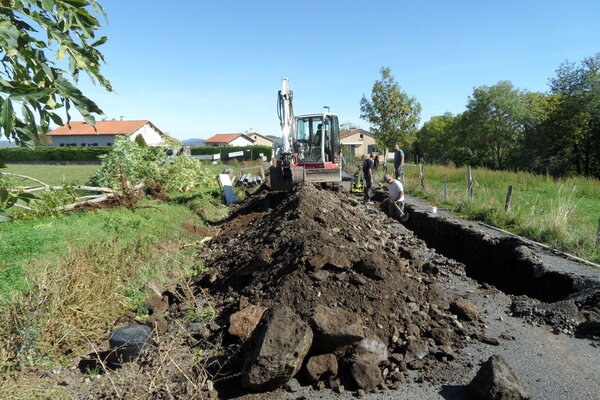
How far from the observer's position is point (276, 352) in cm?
388

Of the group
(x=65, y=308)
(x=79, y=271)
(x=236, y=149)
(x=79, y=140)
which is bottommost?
(x=65, y=308)

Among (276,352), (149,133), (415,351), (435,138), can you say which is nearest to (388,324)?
(415,351)

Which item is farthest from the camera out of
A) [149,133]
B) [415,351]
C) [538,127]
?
[149,133]

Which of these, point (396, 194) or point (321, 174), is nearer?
point (396, 194)

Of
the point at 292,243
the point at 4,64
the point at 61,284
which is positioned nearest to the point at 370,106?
the point at 292,243

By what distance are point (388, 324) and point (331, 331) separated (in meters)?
1.04

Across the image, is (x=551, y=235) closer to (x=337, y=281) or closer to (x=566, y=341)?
(x=566, y=341)

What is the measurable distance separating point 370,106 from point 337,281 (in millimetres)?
26306

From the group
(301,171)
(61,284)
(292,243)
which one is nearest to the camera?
(61,284)

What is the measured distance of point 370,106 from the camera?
30.2 metres

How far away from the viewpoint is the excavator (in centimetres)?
1351

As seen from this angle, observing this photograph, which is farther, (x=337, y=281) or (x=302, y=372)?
(x=337, y=281)

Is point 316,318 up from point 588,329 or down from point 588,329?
up

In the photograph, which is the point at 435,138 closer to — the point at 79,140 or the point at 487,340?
the point at 79,140
